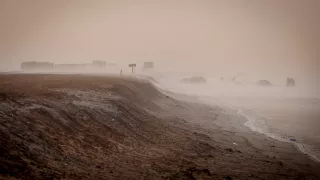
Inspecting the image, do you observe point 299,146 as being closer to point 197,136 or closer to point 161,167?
point 197,136

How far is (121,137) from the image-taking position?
67.5ft

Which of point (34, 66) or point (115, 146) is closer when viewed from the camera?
point (115, 146)

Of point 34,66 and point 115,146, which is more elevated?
point 34,66

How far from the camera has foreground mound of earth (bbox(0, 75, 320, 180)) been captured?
46.2 ft

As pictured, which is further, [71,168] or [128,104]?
[128,104]

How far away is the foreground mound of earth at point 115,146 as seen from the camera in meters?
14.1

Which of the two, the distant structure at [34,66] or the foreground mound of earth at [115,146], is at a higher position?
the distant structure at [34,66]

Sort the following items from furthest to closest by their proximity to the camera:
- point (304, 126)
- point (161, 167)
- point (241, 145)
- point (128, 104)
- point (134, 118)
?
point (304, 126) → point (128, 104) → point (134, 118) → point (241, 145) → point (161, 167)

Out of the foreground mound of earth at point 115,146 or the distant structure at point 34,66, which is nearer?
the foreground mound of earth at point 115,146

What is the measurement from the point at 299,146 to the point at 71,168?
18.9 metres

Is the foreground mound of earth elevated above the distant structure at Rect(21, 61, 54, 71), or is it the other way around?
the distant structure at Rect(21, 61, 54, 71)

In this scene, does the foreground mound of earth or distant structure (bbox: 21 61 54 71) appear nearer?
Answer: the foreground mound of earth

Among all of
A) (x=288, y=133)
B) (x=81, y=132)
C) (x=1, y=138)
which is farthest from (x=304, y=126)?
(x=1, y=138)

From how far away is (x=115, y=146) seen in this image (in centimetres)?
1858
